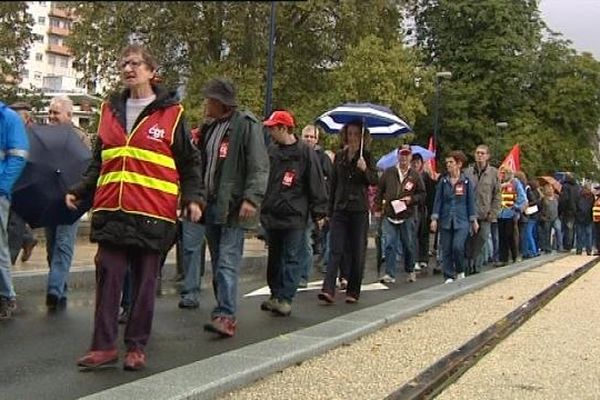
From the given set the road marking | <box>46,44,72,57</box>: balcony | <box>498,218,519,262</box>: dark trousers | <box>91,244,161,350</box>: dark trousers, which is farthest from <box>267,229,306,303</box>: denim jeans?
<box>46,44,72,57</box>: balcony

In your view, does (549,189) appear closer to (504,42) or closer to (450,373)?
(450,373)

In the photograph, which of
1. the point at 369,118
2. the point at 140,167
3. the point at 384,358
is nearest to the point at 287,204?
the point at 384,358

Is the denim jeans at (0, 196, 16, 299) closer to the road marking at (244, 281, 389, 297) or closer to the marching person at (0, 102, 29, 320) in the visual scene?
the marching person at (0, 102, 29, 320)

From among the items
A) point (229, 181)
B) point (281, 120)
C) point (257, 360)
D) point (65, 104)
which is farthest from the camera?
point (281, 120)

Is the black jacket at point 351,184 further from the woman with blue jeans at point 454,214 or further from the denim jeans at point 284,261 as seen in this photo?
the woman with blue jeans at point 454,214

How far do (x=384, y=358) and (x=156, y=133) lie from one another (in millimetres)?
2432

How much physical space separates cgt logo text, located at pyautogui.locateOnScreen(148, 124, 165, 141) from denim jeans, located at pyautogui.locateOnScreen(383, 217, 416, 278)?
6854 mm

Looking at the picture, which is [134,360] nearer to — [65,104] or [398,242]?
[65,104]

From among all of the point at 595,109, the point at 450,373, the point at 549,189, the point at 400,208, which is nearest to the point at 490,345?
the point at 450,373

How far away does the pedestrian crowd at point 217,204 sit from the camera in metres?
4.83

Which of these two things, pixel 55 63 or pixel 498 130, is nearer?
pixel 498 130

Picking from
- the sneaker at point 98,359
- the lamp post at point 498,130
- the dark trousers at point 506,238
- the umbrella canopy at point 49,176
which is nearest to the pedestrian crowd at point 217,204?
the sneaker at point 98,359

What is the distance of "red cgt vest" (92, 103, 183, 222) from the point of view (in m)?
4.76

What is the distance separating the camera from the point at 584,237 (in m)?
22.4
